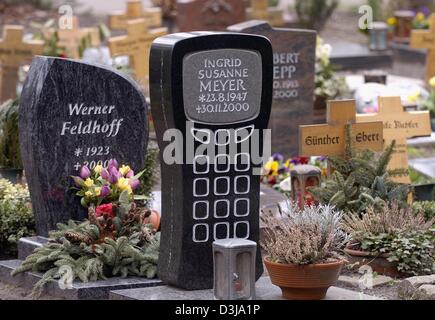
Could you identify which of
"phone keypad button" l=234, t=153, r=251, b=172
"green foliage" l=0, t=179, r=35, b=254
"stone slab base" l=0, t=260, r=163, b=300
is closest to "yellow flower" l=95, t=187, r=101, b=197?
"stone slab base" l=0, t=260, r=163, b=300

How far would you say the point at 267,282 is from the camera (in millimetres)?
7992

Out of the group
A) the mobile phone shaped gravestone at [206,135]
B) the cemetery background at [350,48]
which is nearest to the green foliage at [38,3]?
the cemetery background at [350,48]

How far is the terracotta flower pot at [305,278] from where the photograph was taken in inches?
289

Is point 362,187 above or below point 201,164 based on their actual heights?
below

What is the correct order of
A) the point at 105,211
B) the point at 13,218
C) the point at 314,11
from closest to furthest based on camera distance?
the point at 105,211, the point at 13,218, the point at 314,11

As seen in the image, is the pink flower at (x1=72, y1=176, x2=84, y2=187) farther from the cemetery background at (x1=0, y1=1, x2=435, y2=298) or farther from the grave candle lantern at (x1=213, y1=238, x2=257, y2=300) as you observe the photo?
the cemetery background at (x1=0, y1=1, x2=435, y2=298)

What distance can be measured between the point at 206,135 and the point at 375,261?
175 centimetres

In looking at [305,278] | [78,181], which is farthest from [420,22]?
[305,278]

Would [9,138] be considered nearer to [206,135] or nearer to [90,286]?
[90,286]

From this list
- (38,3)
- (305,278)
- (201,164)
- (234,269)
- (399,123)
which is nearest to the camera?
(234,269)

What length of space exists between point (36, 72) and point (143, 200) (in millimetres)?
1523

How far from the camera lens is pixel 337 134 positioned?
10.1 m

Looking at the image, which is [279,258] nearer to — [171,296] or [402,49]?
[171,296]
